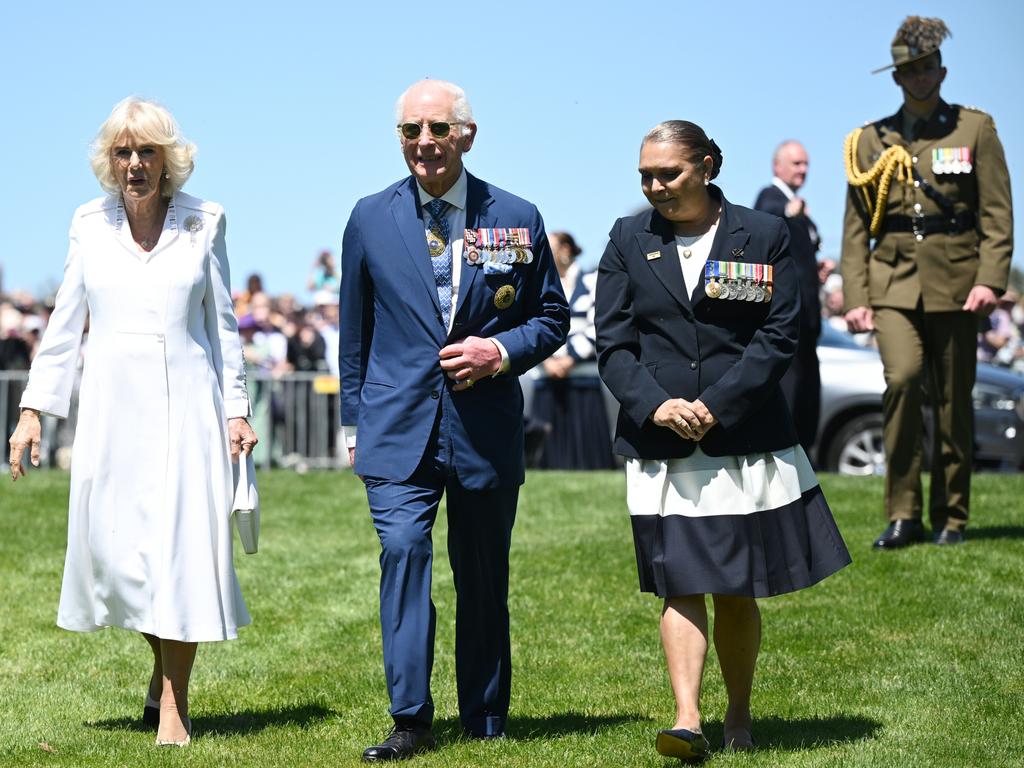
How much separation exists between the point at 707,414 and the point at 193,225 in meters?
2.13

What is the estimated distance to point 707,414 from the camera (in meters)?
5.57

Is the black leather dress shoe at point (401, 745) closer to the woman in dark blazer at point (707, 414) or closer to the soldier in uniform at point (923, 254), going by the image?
the woman in dark blazer at point (707, 414)

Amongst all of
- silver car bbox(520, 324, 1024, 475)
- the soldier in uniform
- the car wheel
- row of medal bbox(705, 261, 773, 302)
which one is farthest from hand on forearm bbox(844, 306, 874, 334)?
the car wheel

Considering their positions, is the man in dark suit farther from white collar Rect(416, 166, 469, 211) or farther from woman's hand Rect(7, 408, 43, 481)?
woman's hand Rect(7, 408, 43, 481)

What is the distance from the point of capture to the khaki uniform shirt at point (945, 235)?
30.8ft

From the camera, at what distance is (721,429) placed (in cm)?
566

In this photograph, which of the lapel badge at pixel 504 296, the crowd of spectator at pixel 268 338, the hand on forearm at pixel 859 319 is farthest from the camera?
the crowd of spectator at pixel 268 338

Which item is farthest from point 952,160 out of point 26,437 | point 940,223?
point 26,437

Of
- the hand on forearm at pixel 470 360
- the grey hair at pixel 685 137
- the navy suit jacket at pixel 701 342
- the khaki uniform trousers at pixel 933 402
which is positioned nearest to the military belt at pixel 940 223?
the khaki uniform trousers at pixel 933 402

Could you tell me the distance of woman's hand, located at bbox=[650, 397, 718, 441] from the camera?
5.56 meters

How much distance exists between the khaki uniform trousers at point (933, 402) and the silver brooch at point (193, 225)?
4.65 metres

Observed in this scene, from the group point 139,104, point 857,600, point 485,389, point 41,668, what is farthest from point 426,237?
point 857,600

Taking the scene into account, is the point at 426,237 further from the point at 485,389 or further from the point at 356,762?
the point at 356,762

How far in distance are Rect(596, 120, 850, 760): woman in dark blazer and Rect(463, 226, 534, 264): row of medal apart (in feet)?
1.31
